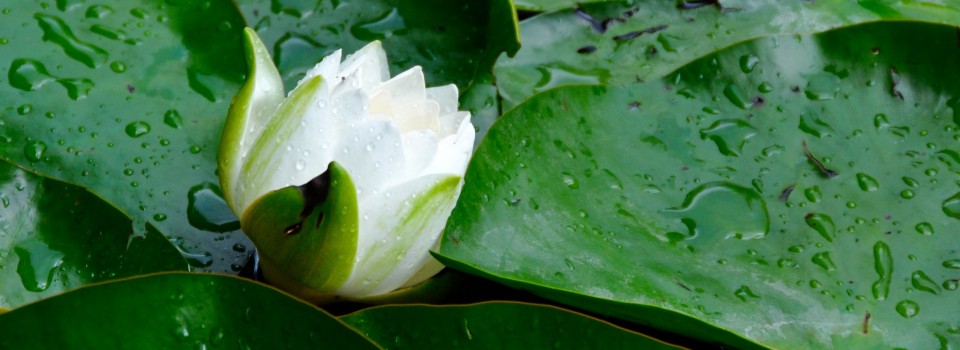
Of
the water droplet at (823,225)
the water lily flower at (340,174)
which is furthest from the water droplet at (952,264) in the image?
the water lily flower at (340,174)

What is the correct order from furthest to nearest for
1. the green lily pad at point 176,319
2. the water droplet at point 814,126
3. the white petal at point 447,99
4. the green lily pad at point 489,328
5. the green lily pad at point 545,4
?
the green lily pad at point 545,4 < the water droplet at point 814,126 < the white petal at point 447,99 < the green lily pad at point 489,328 < the green lily pad at point 176,319

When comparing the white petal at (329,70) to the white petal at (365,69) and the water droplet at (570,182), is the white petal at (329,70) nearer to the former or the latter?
the white petal at (365,69)

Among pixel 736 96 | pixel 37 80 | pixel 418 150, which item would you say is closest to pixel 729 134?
pixel 736 96

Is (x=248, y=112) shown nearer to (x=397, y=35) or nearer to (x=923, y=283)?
(x=397, y=35)

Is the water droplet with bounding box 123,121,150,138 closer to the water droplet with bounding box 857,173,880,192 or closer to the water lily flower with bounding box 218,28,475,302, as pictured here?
the water lily flower with bounding box 218,28,475,302

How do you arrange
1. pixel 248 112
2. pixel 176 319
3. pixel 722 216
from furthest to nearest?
pixel 722 216, pixel 248 112, pixel 176 319

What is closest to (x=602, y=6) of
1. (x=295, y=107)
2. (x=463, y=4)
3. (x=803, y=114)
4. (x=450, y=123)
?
(x=463, y=4)
